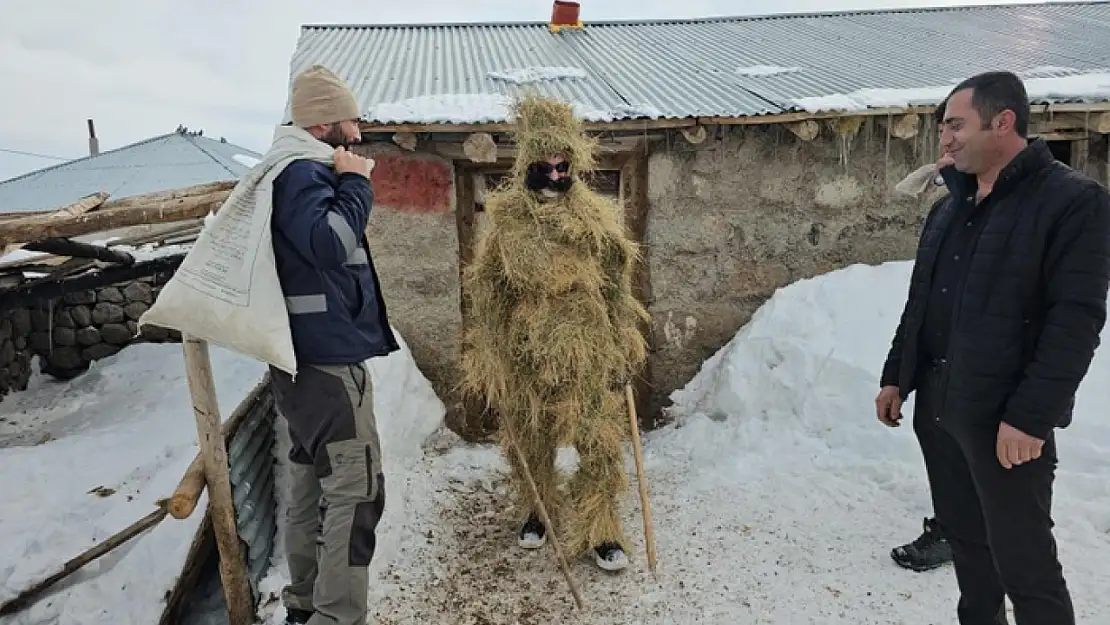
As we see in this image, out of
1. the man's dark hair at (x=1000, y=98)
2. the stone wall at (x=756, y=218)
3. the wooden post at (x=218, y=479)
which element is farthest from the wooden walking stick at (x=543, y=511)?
the man's dark hair at (x=1000, y=98)

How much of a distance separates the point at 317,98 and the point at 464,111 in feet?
8.12

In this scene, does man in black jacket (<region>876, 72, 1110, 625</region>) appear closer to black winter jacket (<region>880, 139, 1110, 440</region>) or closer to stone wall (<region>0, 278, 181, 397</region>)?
black winter jacket (<region>880, 139, 1110, 440</region>)

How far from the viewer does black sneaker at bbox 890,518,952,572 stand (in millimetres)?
3211

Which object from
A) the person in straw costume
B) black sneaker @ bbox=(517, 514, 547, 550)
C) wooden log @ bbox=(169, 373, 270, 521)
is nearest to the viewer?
wooden log @ bbox=(169, 373, 270, 521)

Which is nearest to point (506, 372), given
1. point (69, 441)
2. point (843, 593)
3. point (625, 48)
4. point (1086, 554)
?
point (843, 593)

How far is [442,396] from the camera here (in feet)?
16.9

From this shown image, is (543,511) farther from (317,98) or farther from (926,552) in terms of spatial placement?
(317,98)

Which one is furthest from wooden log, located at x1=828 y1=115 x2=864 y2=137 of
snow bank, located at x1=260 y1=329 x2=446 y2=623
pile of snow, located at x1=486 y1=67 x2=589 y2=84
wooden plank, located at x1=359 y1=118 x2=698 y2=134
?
snow bank, located at x1=260 y1=329 x2=446 y2=623

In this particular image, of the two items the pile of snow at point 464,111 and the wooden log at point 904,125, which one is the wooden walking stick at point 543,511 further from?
the wooden log at point 904,125

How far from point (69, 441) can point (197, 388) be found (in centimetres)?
309

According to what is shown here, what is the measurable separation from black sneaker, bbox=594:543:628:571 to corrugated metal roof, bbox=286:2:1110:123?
8.84ft

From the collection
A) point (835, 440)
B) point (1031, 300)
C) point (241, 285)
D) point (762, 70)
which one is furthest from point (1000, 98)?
point (762, 70)

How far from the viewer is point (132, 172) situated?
910 cm

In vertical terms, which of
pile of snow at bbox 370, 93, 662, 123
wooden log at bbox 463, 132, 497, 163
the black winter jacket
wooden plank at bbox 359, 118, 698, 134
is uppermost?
pile of snow at bbox 370, 93, 662, 123
